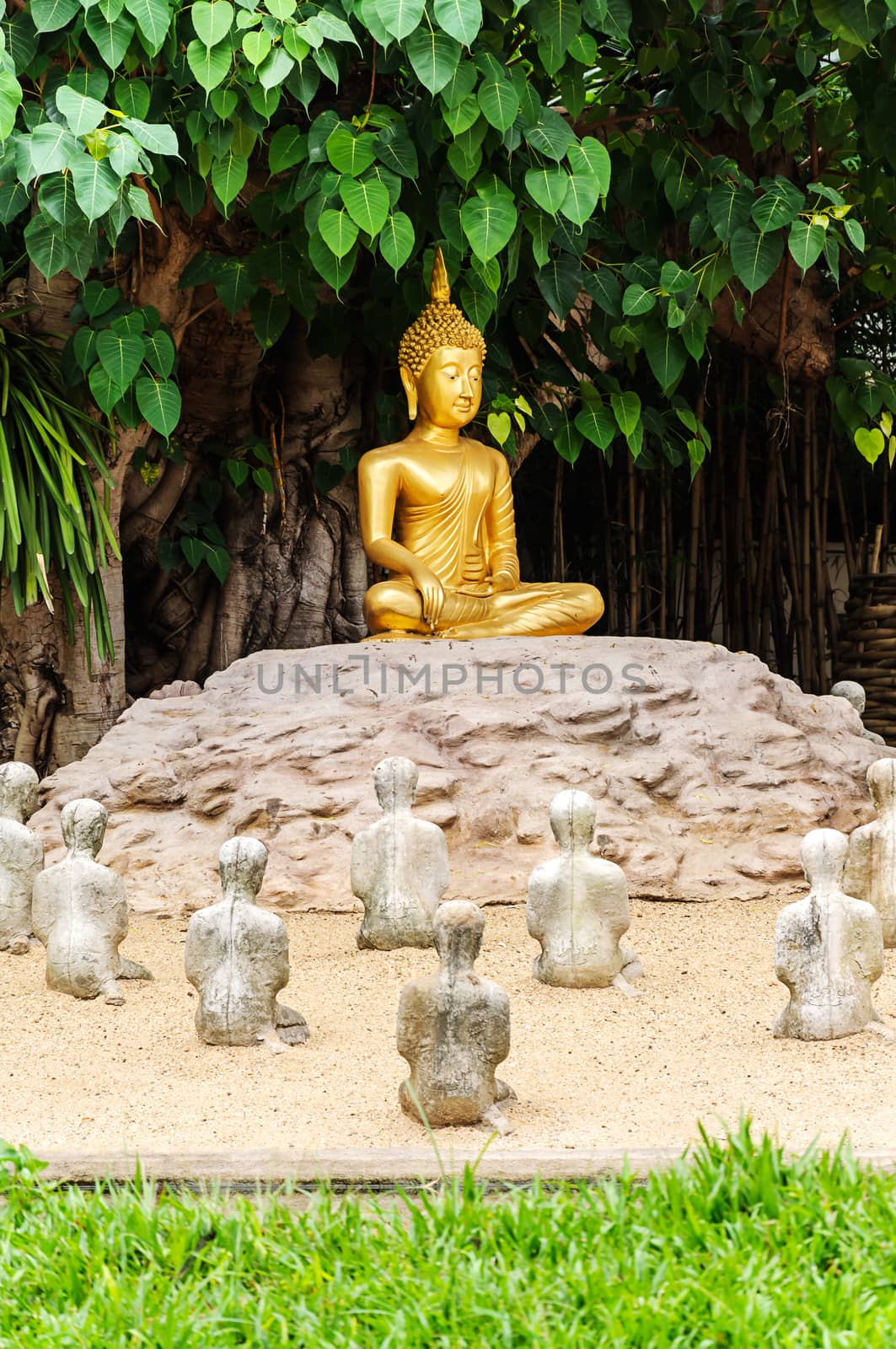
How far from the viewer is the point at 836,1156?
2.12 m

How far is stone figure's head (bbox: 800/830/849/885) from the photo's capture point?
10.0 feet

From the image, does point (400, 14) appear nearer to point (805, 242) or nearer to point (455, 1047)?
point (805, 242)

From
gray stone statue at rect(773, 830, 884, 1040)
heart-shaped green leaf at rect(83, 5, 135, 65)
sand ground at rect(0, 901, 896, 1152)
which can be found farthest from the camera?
heart-shaped green leaf at rect(83, 5, 135, 65)

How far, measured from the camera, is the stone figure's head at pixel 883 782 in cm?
385

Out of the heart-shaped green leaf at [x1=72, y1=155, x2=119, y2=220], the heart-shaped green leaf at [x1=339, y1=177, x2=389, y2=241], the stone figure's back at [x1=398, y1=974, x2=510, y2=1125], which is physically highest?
the heart-shaped green leaf at [x1=339, y1=177, x2=389, y2=241]

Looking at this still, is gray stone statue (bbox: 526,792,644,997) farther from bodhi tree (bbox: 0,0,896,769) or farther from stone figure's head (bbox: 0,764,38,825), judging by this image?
bodhi tree (bbox: 0,0,896,769)

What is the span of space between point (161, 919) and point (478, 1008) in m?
2.07

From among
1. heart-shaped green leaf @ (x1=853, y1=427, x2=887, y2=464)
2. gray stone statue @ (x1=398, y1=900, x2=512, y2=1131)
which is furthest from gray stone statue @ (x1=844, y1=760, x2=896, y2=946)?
heart-shaped green leaf @ (x1=853, y1=427, x2=887, y2=464)

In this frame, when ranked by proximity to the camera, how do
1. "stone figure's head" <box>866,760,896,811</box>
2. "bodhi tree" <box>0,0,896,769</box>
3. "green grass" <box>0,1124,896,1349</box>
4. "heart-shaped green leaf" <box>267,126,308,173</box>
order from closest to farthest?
"green grass" <box>0,1124,896,1349</box>, "stone figure's head" <box>866,760,896,811</box>, "bodhi tree" <box>0,0,896,769</box>, "heart-shaped green leaf" <box>267,126,308,173</box>

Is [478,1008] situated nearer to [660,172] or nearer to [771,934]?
[771,934]

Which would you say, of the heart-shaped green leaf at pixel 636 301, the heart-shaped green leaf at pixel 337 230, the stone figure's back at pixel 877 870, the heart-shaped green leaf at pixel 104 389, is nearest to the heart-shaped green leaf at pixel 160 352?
the heart-shaped green leaf at pixel 104 389

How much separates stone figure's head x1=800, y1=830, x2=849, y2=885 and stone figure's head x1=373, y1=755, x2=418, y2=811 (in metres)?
1.22

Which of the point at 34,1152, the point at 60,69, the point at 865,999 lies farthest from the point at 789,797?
the point at 60,69

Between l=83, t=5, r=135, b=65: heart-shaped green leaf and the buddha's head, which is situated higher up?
l=83, t=5, r=135, b=65: heart-shaped green leaf
